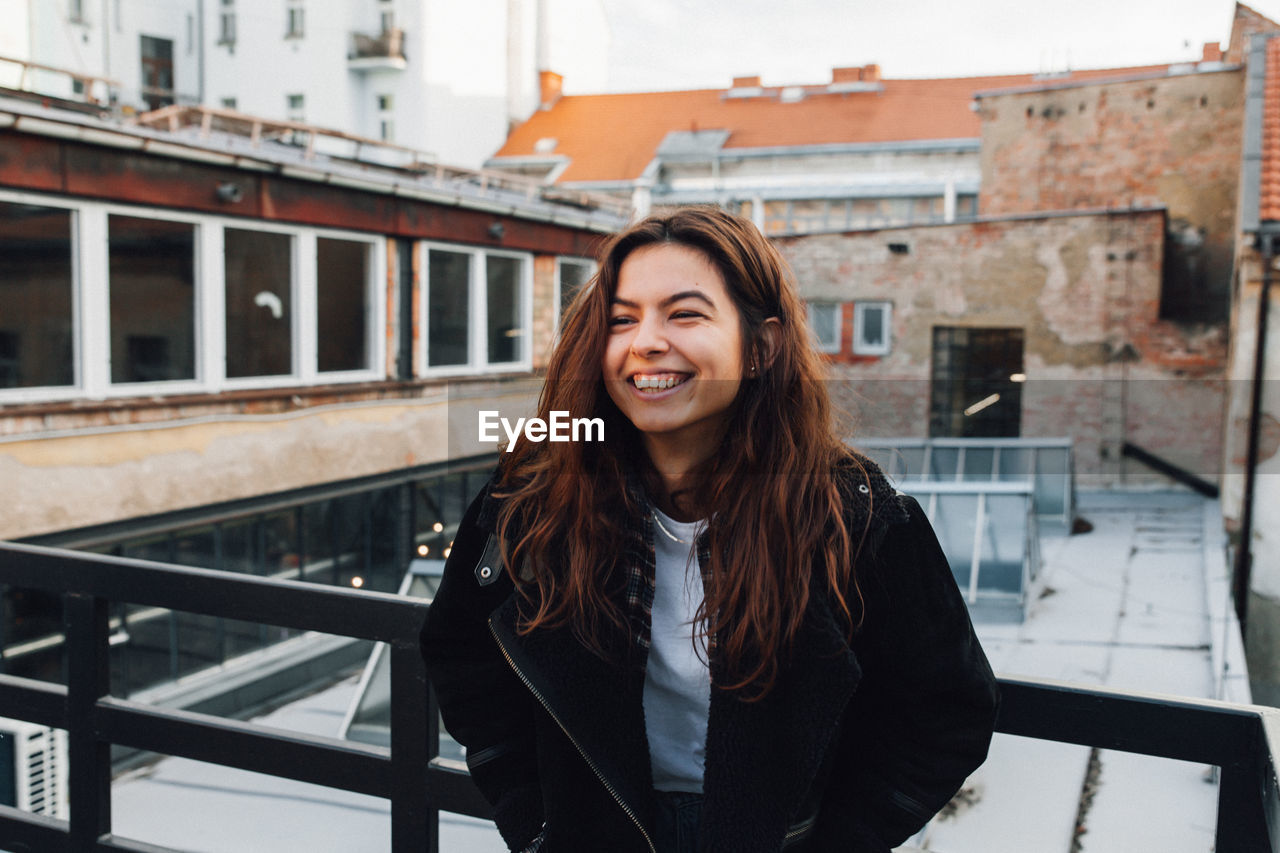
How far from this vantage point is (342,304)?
1323 centimetres

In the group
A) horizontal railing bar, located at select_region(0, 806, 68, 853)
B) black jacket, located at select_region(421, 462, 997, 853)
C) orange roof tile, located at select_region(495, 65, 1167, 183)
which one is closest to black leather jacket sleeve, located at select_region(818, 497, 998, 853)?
black jacket, located at select_region(421, 462, 997, 853)

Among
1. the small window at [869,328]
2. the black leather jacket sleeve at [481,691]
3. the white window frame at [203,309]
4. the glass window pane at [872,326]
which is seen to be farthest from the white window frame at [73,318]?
the glass window pane at [872,326]

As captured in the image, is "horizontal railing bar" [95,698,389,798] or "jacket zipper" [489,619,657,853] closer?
"jacket zipper" [489,619,657,853]

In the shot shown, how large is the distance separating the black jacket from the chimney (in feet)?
141

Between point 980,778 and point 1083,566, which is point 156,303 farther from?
point 1083,566

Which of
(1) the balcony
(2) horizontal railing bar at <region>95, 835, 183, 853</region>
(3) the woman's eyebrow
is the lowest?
(2) horizontal railing bar at <region>95, 835, 183, 853</region>

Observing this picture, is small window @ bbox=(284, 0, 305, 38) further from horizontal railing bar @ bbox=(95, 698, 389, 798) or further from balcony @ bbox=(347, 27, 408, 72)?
horizontal railing bar @ bbox=(95, 698, 389, 798)

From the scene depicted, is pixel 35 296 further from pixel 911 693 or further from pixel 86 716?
pixel 911 693

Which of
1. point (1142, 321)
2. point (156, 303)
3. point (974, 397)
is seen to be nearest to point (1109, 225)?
point (1142, 321)

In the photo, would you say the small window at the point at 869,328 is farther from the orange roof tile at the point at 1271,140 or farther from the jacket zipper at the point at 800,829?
the jacket zipper at the point at 800,829

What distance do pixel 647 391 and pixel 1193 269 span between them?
20.6 meters

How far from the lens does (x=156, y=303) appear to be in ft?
35.1

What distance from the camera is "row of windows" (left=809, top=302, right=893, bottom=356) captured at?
2059 centimetres

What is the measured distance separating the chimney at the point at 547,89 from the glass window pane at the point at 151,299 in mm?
33525
